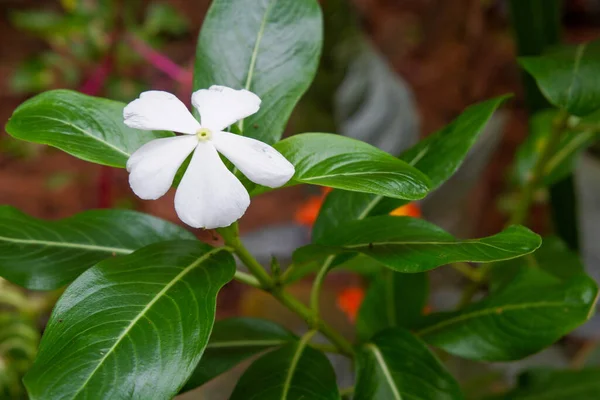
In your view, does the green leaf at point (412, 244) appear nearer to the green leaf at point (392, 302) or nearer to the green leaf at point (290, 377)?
the green leaf at point (290, 377)

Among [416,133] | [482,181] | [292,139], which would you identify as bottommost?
[482,181]

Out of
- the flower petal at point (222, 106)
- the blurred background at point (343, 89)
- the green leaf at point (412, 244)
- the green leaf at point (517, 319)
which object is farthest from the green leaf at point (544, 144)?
the flower petal at point (222, 106)

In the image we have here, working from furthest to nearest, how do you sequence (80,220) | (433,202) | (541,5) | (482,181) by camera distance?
(482,181), (433,202), (541,5), (80,220)

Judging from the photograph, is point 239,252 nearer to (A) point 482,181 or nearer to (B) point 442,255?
(B) point 442,255

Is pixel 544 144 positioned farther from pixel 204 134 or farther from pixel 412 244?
pixel 204 134

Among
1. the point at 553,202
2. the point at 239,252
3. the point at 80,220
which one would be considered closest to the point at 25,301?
the point at 80,220

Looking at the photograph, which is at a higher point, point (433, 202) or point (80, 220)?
point (80, 220)
